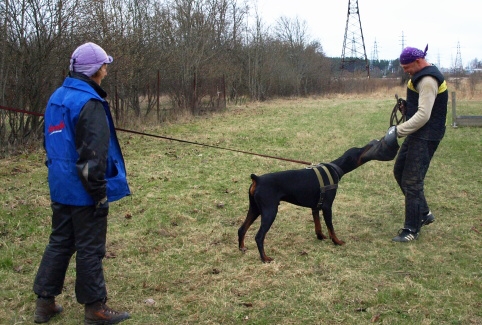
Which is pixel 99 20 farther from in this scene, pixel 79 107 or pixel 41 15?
pixel 79 107

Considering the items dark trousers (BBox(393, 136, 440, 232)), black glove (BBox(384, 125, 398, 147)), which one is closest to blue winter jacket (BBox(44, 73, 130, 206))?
black glove (BBox(384, 125, 398, 147))

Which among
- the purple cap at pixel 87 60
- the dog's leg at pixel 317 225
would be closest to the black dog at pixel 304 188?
the dog's leg at pixel 317 225

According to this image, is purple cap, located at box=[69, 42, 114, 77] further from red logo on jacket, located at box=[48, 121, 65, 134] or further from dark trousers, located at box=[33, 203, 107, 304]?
dark trousers, located at box=[33, 203, 107, 304]

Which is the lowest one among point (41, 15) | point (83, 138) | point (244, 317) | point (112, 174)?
point (244, 317)

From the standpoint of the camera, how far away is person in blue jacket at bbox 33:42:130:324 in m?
3.10

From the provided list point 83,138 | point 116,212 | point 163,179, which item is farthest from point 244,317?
point 163,179

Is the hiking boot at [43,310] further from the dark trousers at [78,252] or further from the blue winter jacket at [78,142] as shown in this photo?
the blue winter jacket at [78,142]

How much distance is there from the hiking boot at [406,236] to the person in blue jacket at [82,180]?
9.72 ft

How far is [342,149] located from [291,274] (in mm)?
7524

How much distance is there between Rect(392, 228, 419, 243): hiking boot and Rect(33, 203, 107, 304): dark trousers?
3130mm

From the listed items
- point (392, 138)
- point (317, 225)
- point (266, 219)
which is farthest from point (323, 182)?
point (392, 138)

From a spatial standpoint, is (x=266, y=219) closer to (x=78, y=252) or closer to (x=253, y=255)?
(x=253, y=255)

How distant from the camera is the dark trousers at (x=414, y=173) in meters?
5.04

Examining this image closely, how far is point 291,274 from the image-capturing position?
167 inches
